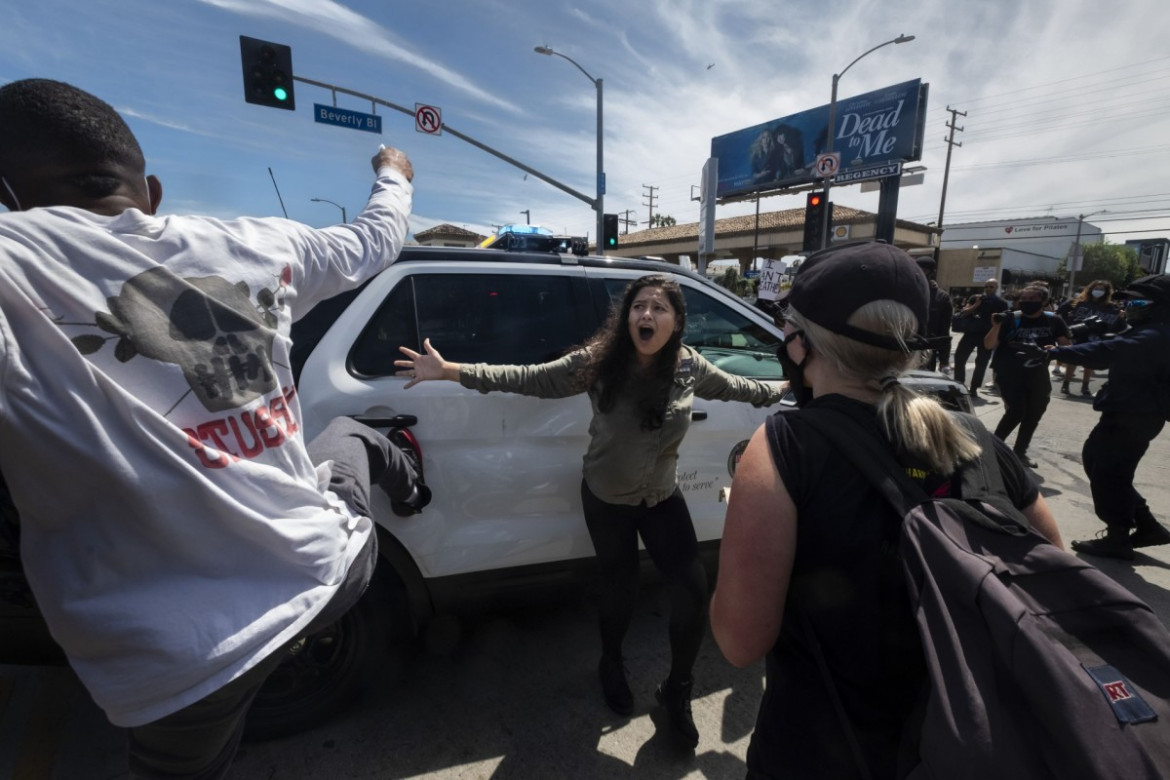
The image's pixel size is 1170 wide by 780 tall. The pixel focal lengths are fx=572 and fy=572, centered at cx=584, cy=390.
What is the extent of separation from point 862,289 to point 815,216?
1374 cm

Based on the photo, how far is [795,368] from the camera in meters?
1.33

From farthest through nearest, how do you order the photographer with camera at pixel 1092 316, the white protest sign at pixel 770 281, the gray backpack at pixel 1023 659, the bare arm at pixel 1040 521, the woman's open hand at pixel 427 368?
1. the white protest sign at pixel 770 281
2. the photographer with camera at pixel 1092 316
3. the woman's open hand at pixel 427 368
4. the bare arm at pixel 1040 521
5. the gray backpack at pixel 1023 659

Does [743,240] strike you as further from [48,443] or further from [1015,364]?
[48,443]

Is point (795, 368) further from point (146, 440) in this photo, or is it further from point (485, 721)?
point (485, 721)

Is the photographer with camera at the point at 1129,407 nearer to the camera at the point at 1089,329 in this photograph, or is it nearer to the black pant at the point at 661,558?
the camera at the point at 1089,329

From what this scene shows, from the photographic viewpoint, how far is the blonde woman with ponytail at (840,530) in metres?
1.03

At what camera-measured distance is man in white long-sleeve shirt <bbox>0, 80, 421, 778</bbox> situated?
3.01 ft

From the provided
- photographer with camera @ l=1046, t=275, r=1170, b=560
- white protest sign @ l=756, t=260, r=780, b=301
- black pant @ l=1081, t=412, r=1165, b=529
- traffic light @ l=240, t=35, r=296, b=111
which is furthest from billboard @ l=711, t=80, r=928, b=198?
black pant @ l=1081, t=412, r=1165, b=529

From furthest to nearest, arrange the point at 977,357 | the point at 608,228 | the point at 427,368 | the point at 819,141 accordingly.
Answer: the point at 819,141, the point at 608,228, the point at 977,357, the point at 427,368

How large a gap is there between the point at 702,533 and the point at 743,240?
41173 mm

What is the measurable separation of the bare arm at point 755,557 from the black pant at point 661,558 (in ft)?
3.54

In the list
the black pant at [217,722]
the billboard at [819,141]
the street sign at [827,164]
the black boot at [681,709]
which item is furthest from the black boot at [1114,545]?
the billboard at [819,141]

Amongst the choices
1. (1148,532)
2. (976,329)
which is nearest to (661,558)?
(1148,532)

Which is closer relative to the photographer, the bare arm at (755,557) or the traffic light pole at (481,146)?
the bare arm at (755,557)
